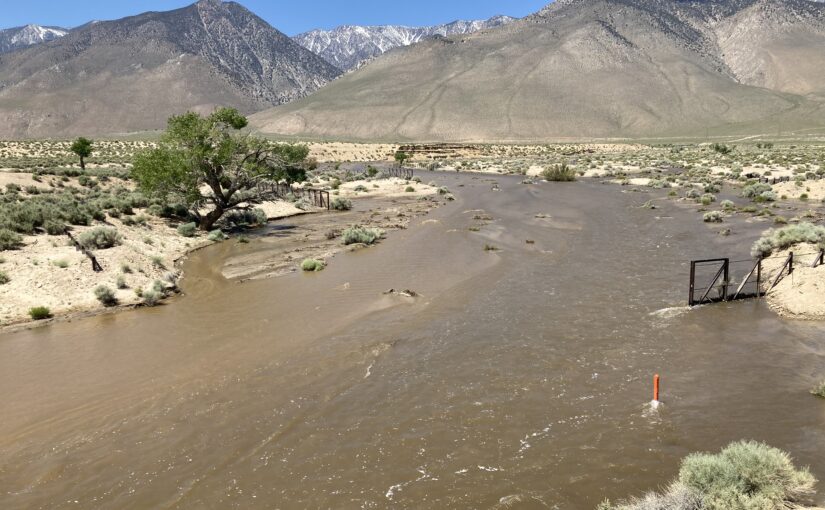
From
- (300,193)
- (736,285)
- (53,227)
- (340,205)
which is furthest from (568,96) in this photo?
(53,227)

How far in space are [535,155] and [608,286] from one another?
281 ft

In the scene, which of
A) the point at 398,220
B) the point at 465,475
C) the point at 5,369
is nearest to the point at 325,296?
the point at 5,369

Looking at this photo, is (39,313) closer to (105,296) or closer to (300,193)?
(105,296)

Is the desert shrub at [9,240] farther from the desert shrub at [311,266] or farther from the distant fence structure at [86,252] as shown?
the desert shrub at [311,266]

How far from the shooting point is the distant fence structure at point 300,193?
41906mm

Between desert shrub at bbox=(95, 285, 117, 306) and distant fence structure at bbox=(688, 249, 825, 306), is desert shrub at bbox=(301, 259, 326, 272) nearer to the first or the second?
desert shrub at bbox=(95, 285, 117, 306)

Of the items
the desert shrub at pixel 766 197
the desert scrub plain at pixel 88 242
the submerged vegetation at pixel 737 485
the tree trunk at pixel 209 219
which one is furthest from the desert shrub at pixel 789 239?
the tree trunk at pixel 209 219

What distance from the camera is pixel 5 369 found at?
494 inches

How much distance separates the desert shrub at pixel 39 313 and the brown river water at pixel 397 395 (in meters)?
0.92

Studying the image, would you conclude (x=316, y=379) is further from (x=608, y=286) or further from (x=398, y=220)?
(x=398, y=220)

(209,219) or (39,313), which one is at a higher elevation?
(209,219)

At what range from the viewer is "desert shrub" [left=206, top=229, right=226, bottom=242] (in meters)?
28.5

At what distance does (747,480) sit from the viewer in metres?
6.84

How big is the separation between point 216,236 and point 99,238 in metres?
7.43
